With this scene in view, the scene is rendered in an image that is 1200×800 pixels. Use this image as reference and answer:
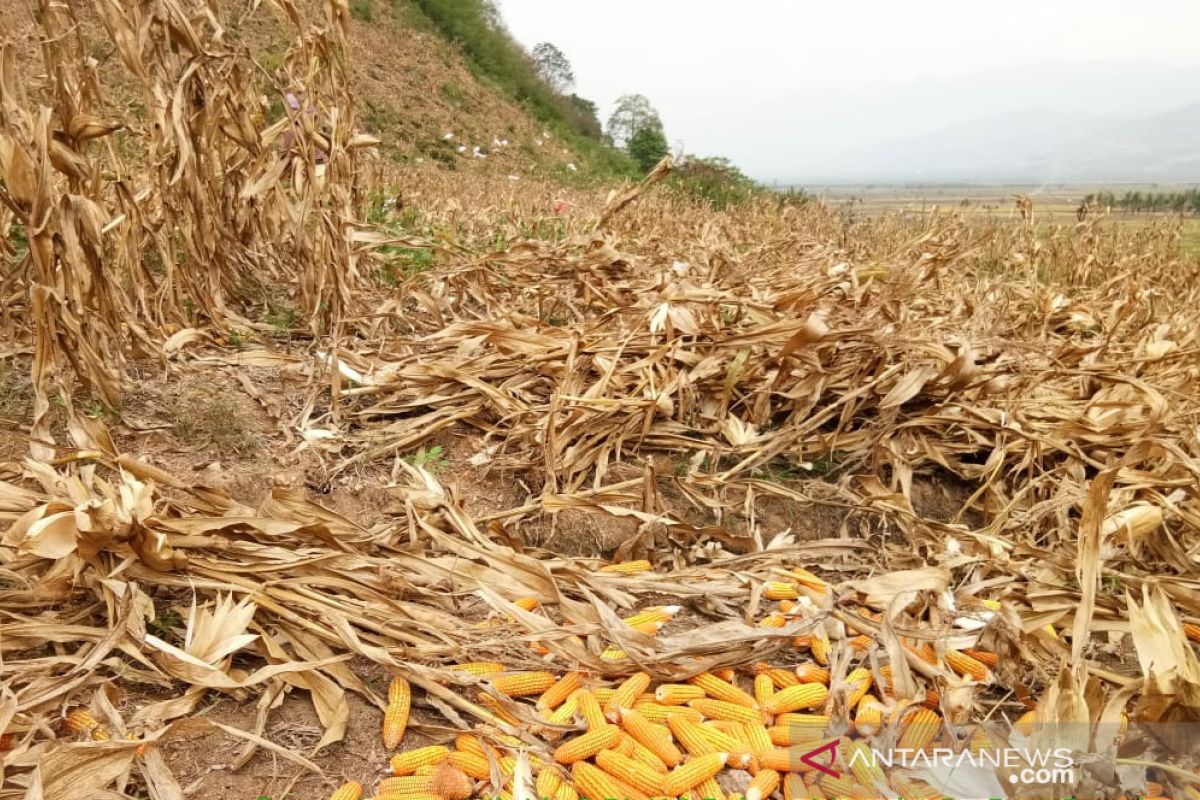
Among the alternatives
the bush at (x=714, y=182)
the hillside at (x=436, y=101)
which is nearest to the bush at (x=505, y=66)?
the hillside at (x=436, y=101)

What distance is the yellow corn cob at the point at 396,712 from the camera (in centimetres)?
168

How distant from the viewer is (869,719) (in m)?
1.73

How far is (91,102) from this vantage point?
306 cm

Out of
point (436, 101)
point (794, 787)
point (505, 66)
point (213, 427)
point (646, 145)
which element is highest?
point (505, 66)

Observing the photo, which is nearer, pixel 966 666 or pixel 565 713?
pixel 565 713

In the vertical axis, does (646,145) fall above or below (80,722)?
above

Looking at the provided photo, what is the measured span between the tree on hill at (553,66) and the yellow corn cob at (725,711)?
105ft

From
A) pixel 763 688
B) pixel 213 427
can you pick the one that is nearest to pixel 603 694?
pixel 763 688

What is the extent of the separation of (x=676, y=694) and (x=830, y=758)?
1.23ft

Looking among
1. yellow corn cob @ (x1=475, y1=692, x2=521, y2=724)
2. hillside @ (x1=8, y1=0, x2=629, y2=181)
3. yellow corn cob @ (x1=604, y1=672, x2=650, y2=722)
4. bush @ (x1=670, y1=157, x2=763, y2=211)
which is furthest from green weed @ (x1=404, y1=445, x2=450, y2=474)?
hillside @ (x1=8, y1=0, x2=629, y2=181)

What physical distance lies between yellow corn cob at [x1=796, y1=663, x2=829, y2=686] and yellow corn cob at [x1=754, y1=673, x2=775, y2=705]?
0.08m

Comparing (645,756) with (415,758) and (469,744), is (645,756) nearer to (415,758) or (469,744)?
(469,744)

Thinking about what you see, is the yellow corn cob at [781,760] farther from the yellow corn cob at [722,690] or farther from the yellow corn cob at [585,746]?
the yellow corn cob at [585,746]

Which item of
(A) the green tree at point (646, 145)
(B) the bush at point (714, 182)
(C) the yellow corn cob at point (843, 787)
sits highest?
(A) the green tree at point (646, 145)
